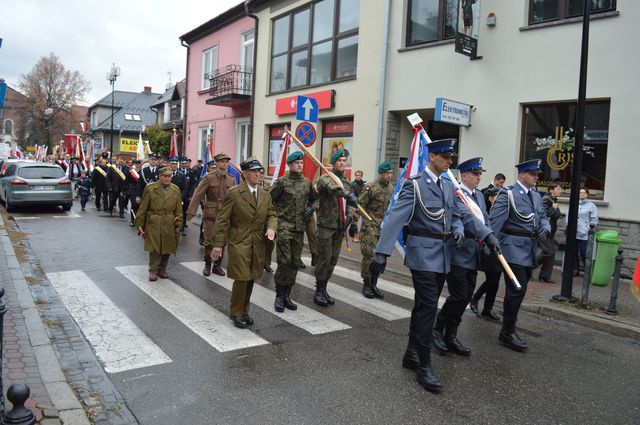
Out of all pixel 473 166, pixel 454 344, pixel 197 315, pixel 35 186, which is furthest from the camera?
pixel 35 186

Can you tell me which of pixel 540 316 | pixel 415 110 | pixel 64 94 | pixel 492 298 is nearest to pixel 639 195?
pixel 540 316

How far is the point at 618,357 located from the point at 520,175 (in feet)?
7.14

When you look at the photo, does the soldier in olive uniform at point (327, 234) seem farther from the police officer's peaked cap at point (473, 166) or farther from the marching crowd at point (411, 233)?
the police officer's peaked cap at point (473, 166)

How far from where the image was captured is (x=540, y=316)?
7.44 meters

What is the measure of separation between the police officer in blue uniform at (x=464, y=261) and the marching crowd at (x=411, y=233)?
1 centimetres

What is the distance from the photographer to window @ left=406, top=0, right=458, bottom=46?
13.0 meters

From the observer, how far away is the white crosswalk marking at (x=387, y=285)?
821cm

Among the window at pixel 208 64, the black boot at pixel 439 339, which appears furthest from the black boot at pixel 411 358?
the window at pixel 208 64

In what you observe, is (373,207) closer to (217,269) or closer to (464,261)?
(464,261)

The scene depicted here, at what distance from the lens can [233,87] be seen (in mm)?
20156

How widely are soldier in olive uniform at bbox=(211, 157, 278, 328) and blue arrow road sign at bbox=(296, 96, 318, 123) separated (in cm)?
619

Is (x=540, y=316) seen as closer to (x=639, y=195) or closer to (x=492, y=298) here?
(x=492, y=298)

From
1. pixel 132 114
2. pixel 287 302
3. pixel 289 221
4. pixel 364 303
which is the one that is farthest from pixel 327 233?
pixel 132 114

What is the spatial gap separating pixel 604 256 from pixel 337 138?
908cm
